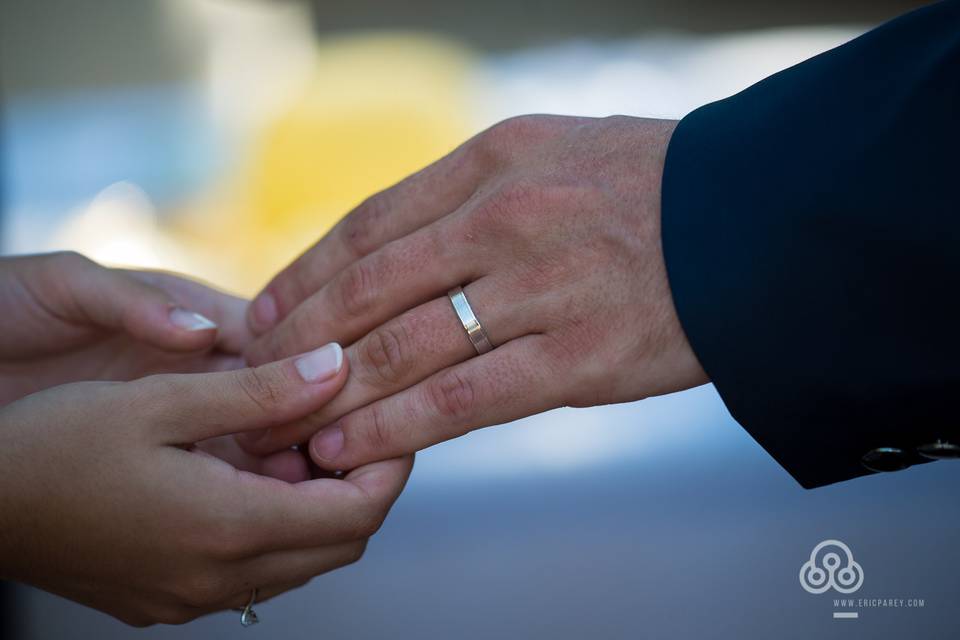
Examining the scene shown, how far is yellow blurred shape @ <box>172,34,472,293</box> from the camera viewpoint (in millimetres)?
3125

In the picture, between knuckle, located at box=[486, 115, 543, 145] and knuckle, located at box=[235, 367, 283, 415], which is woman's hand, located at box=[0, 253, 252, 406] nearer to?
knuckle, located at box=[235, 367, 283, 415]

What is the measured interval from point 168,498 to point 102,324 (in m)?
0.53

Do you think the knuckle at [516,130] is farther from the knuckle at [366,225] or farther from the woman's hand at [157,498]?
the woman's hand at [157,498]

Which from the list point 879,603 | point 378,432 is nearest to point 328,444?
point 378,432

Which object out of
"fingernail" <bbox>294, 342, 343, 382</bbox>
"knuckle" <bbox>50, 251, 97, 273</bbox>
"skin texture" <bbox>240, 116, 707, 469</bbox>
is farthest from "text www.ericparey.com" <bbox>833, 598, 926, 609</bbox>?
"knuckle" <bbox>50, 251, 97, 273</bbox>

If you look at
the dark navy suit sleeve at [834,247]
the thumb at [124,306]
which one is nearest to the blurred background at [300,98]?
the thumb at [124,306]

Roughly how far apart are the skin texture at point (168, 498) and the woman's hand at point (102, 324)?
1.04 feet

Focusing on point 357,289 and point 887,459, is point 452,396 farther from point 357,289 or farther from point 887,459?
point 887,459

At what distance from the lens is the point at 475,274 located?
3.42 ft

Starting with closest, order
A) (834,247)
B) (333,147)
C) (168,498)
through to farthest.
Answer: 1. (834,247)
2. (168,498)
3. (333,147)

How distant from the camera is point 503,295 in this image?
3.28ft

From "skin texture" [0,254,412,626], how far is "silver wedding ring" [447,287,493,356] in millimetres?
162

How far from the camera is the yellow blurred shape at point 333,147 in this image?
3125 millimetres

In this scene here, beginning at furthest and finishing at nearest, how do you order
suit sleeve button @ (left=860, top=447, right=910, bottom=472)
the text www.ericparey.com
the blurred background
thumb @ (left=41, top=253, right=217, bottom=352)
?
the blurred background < the text www.ericparey.com < thumb @ (left=41, top=253, right=217, bottom=352) < suit sleeve button @ (left=860, top=447, right=910, bottom=472)
